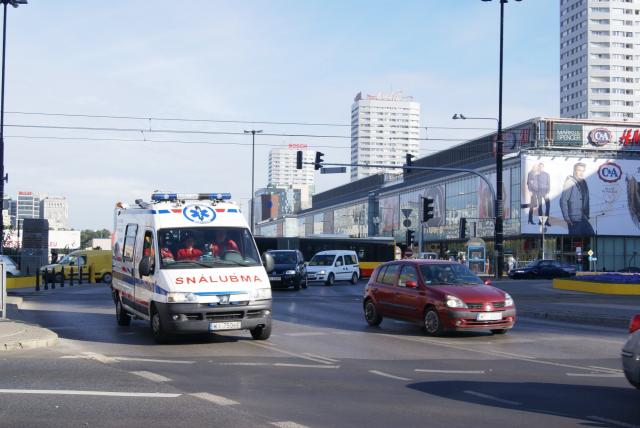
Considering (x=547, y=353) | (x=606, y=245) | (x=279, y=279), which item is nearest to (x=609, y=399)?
(x=547, y=353)

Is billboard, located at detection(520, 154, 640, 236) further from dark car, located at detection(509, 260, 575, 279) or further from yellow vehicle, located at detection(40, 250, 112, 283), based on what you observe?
yellow vehicle, located at detection(40, 250, 112, 283)

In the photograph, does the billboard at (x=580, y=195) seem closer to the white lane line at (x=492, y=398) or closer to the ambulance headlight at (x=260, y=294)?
the ambulance headlight at (x=260, y=294)

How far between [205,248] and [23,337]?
3.43 meters

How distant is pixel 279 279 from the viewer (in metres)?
36.8

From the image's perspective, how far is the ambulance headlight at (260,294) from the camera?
14498 millimetres

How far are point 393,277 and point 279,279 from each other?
1861cm

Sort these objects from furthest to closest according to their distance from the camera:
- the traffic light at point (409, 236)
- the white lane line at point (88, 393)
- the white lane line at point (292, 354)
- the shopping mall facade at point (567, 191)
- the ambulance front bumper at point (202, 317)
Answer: the shopping mall facade at point (567, 191) → the traffic light at point (409, 236) → the ambulance front bumper at point (202, 317) → the white lane line at point (292, 354) → the white lane line at point (88, 393)

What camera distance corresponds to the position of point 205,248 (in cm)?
1506

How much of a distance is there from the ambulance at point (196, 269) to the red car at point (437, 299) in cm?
357

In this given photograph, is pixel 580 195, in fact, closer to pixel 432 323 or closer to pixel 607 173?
pixel 607 173

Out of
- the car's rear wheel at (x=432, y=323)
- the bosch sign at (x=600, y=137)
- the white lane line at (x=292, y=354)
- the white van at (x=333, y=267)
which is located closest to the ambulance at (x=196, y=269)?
the white lane line at (x=292, y=354)

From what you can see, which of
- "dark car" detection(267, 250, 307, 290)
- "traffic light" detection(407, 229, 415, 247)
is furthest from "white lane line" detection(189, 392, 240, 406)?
"traffic light" detection(407, 229, 415, 247)

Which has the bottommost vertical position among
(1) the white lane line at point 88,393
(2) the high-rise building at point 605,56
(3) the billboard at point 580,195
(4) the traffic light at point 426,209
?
(1) the white lane line at point 88,393

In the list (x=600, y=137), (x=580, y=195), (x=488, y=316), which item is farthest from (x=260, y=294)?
(x=600, y=137)
